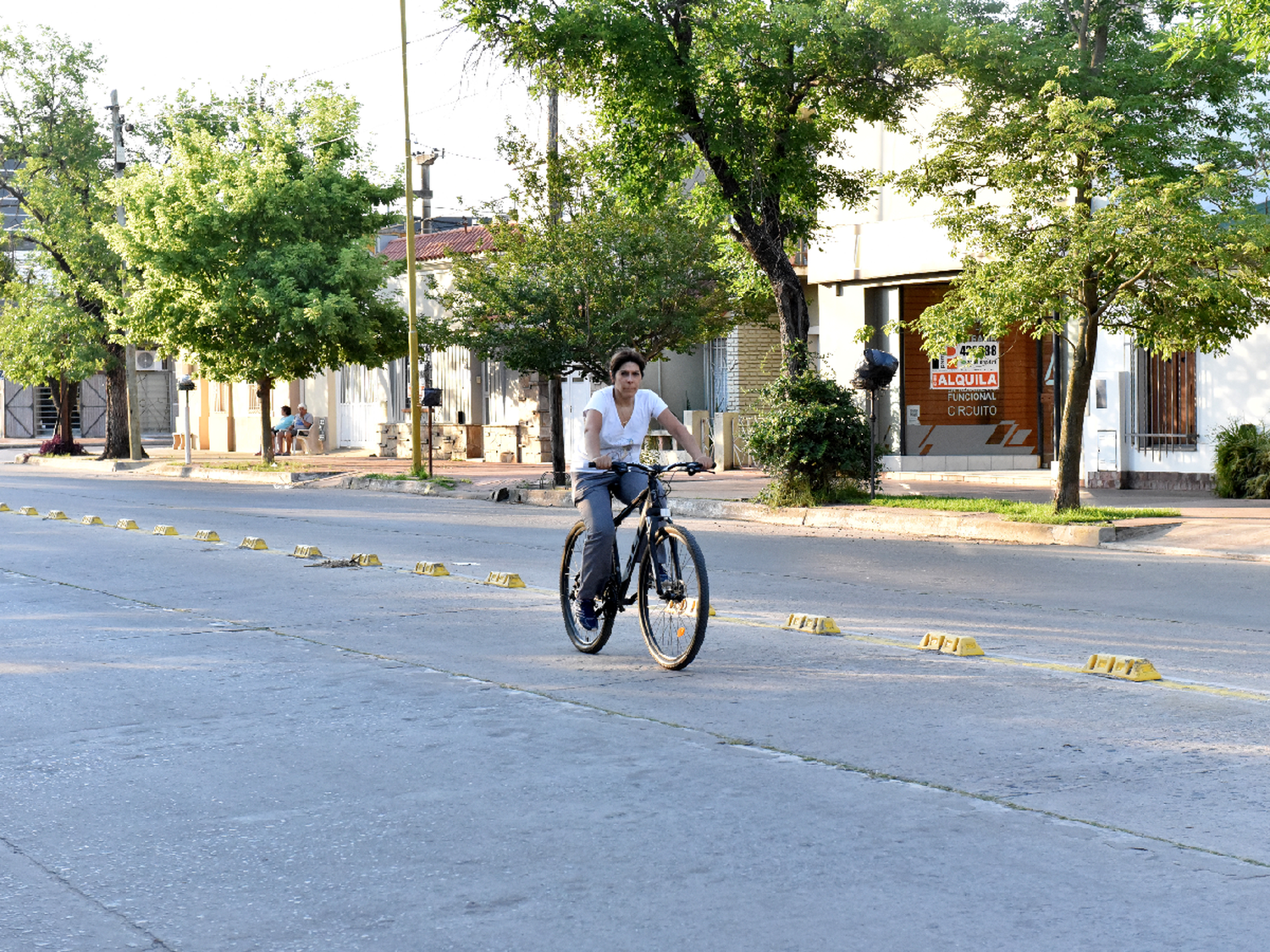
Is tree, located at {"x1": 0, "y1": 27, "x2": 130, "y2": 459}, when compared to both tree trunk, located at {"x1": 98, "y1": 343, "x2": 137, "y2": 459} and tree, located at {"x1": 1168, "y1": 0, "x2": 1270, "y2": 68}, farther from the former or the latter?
tree, located at {"x1": 1168, "y1": 0, "x2": 1270, "y2": 68}

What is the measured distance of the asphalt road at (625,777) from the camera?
14.3 feet

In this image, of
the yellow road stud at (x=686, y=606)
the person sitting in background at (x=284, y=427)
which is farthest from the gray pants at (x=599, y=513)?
the person sitting in background at (x=284, y=427)

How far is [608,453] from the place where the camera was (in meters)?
8.69

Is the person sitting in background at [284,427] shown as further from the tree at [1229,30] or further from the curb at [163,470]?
Result: the tree at [1229,30]

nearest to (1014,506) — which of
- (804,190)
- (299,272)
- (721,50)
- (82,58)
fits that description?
(804,190)

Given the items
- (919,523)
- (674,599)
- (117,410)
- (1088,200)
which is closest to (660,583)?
(674,599)

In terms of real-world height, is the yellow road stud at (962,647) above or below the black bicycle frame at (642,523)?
below

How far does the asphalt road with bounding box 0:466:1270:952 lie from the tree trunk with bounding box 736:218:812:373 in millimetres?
9683

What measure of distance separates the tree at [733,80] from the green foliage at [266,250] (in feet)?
41.5

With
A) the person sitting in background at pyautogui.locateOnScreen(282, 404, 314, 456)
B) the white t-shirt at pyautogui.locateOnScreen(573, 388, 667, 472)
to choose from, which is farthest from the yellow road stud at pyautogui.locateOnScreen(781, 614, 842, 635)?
the person sitting in background at pyautogui.locateOnScreen(282, 404, 314, 456)

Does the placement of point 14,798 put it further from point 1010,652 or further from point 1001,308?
point 1001,308

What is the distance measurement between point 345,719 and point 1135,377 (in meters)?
18.6

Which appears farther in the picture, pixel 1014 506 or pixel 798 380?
pixel 798 380

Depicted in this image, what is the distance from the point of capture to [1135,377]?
75.8 feet
